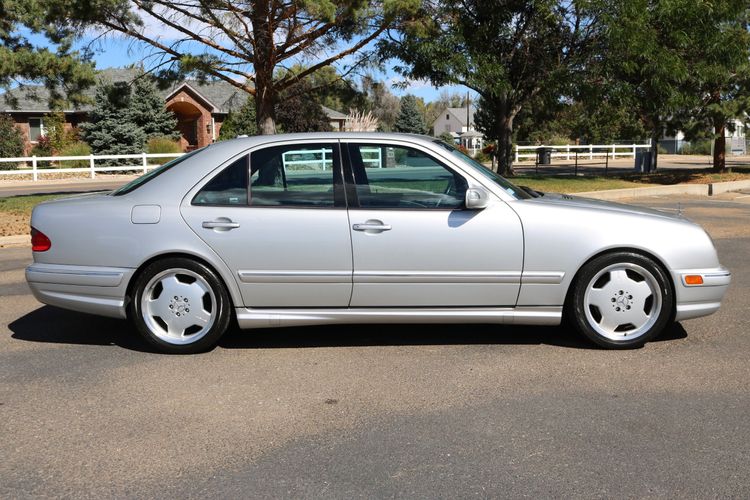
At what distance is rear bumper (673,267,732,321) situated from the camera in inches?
204

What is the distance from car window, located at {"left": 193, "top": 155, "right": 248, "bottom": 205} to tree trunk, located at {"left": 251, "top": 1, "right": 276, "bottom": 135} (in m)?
10.1

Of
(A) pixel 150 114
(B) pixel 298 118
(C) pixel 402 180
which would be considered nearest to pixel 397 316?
(C) pixel 402 180

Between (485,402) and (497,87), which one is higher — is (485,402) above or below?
below

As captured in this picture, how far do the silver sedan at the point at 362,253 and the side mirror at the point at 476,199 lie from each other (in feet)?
0.04

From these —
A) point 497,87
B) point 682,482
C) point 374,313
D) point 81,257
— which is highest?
point 497,87

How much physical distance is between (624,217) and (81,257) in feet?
12.5

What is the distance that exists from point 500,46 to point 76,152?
22285 millimetres

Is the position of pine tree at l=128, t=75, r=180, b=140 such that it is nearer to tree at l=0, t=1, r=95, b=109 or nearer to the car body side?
tree at l=0, t=1, r=95, b=109

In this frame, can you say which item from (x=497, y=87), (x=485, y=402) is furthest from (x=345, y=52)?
(x=485, y=402)

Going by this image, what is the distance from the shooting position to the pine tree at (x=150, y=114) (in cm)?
3909

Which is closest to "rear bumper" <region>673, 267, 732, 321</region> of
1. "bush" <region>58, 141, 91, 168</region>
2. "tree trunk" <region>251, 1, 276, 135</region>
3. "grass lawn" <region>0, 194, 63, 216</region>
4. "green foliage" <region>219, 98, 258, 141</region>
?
"tree trunk" <region>251, 1, 276, 135</region>

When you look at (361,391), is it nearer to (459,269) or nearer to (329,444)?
(329,444)

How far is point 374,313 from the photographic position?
5.23m

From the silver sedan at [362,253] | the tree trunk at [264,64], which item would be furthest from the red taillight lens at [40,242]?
the tree trunk at [264,64]
